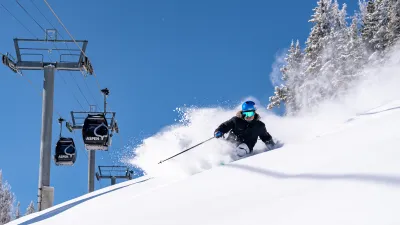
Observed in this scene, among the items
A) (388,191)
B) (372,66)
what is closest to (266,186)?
(388,191)

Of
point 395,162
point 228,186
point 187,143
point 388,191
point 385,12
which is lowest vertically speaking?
point 388,191

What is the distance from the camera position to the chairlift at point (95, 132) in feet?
56.0

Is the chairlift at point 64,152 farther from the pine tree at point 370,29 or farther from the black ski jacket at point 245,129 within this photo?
the pine tree at point 370,29

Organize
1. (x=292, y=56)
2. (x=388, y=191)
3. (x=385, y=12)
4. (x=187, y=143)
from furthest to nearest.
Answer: (x=292, y=56)
(x=385, y=12)
(x=187, y=143)
(x=388, y=191)

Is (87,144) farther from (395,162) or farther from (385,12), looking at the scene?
(385,12)

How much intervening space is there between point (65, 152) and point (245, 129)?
12.2 metres

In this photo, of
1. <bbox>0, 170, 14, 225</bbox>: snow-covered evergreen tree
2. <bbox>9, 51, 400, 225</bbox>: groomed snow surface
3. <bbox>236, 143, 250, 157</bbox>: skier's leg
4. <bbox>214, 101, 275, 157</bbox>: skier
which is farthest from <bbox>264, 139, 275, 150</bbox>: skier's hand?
<bbox>0, 170, 14, 225</bbox>: snow-covered evergreen tree

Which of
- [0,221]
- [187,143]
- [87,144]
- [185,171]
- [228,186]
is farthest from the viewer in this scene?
[0,221]

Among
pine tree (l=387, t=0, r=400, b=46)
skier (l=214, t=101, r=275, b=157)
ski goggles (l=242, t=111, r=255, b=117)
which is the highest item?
pine tree (l=387, t=0, r=400, b=46)

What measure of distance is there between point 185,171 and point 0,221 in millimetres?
47167

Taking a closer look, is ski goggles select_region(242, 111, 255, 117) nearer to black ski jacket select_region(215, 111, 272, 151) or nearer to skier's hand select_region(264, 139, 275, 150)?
black ski jacket select_region(215, 111, 272, 151)

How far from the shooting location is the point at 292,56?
1597 inches

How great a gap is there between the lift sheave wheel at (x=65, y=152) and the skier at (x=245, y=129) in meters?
11.9

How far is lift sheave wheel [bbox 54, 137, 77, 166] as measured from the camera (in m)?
18.7
